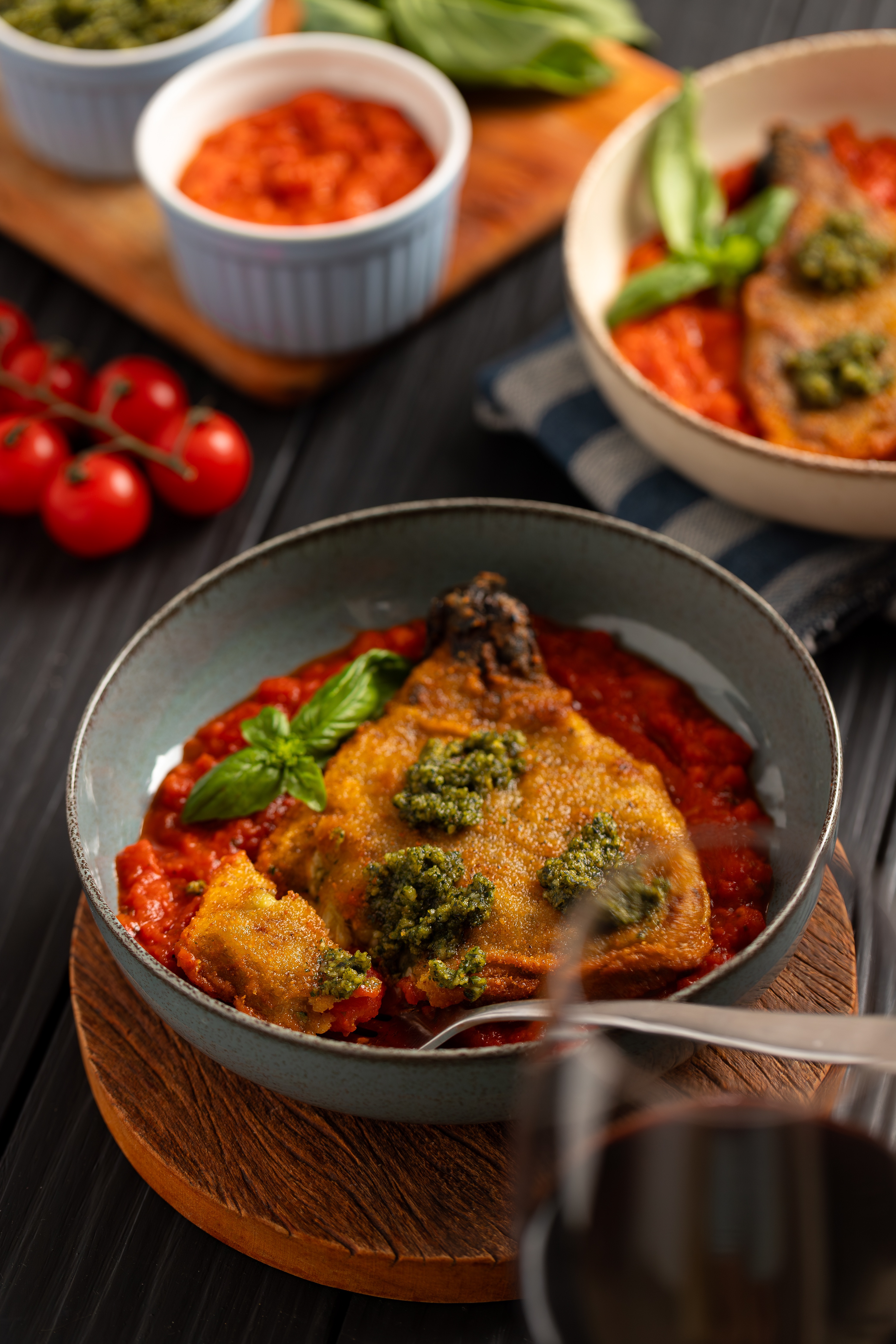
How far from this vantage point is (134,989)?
3.08 metres

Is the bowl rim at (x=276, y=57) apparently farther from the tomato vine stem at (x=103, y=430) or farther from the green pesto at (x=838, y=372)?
the green pesto at (x=838, y=372)

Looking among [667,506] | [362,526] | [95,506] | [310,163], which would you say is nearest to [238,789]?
[362,526]

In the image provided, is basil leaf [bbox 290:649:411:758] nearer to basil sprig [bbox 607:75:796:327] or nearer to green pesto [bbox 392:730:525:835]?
green pesto [bbox 392:730:525:835]

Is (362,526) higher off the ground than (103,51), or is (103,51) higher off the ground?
(103,51)

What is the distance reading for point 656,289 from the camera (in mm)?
4395

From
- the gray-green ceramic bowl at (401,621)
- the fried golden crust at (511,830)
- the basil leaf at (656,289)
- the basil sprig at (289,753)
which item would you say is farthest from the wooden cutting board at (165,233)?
the fried golden crust at (511,830)

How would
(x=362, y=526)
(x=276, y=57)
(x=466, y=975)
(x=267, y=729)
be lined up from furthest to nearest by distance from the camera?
(x=276, y=57) < (x=362, y=526) < (x=267, y=729) < (x=466, y=975)

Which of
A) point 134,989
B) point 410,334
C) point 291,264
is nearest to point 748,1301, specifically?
point 134,989

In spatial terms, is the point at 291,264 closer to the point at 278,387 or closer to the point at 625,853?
the point at 278,387

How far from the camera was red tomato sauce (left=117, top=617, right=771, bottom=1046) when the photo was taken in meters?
2.84

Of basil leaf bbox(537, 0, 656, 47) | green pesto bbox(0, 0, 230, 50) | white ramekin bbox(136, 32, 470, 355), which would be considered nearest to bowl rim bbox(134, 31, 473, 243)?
white ramekin bbox(136, 32, 470, 355)

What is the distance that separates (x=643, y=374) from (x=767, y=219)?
0.81m

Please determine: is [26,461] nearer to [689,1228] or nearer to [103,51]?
[103,51]

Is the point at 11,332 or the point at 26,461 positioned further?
the point at 11,332
